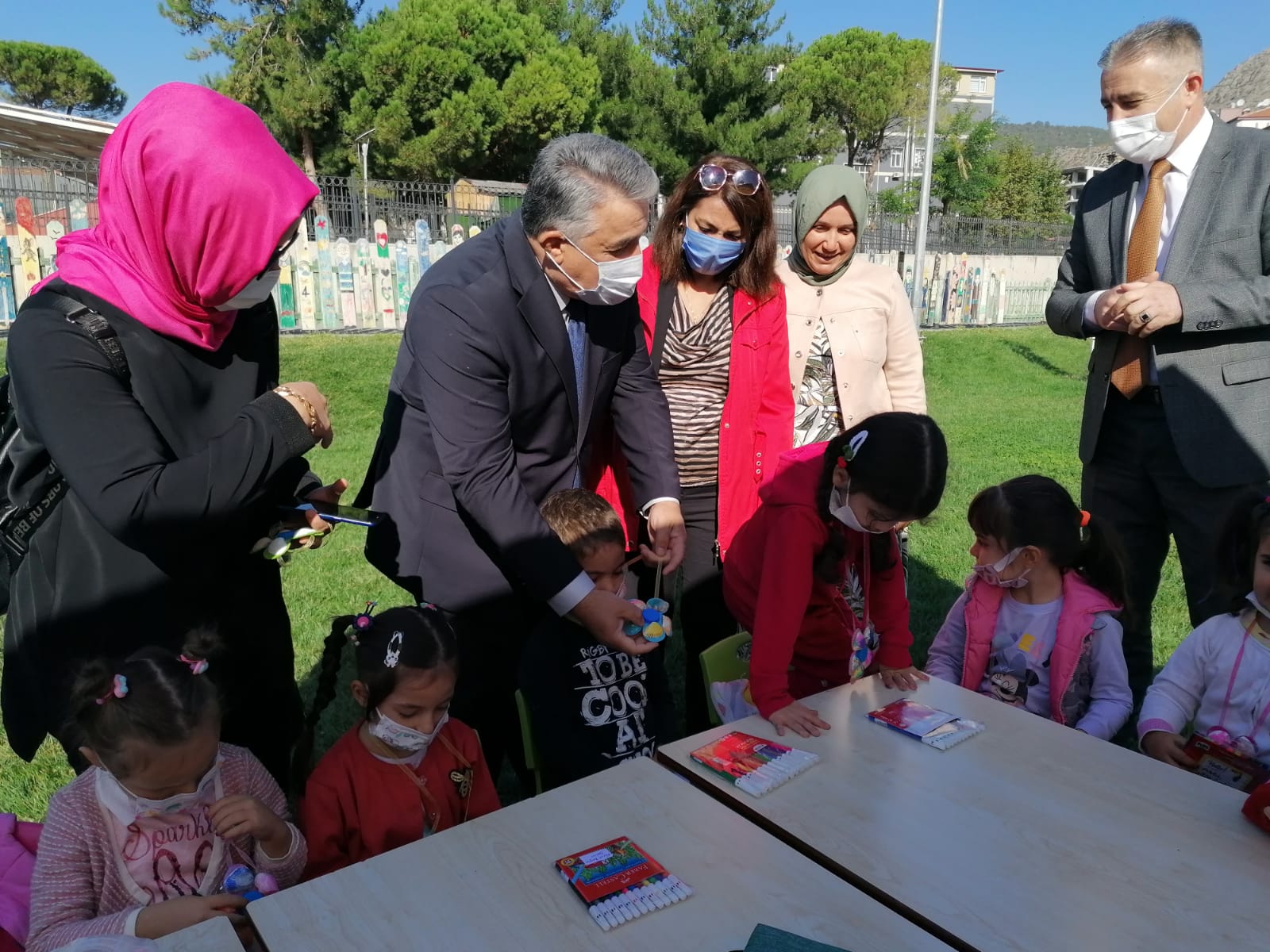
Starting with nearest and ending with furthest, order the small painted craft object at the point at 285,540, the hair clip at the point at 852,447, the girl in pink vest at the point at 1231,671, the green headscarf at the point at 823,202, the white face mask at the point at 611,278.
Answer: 1. the small painted craft object at the point at 285,540
2. the white face mask at the point at 611,278
3. the hair clip at the point at 852,447
4. the girl in pink vest at the point at 1231,671
5. the green headscarf at the point at 823,202

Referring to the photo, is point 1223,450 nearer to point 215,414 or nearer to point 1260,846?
point 1260,846

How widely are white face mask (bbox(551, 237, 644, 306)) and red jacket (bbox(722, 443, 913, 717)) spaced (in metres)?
0.61

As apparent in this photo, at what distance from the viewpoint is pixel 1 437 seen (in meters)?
1.61

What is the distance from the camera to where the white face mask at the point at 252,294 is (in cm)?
168

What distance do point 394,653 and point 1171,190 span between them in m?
2.48

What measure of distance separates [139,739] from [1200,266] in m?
2.83

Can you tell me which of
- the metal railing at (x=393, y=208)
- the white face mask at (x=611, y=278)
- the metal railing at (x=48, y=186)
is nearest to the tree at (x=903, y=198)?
the metal railing at (x=393, y=208)

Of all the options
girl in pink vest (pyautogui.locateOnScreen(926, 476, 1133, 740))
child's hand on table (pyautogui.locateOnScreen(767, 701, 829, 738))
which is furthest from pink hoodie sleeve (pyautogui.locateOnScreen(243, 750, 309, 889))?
girl in pink vest (pyautogui.locateOnScreen(926, 476, 1133, 740))

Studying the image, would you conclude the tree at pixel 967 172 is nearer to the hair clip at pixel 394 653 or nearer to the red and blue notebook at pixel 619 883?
the hair clip at pixel 394 653

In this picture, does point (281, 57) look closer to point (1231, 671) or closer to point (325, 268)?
point (325, 268)

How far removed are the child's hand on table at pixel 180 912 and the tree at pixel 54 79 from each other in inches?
1905

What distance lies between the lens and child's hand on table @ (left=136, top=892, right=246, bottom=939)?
1443mm

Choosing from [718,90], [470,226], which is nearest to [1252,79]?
[718,90]

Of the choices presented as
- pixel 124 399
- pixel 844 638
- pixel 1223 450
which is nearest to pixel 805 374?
pixel 844 638
